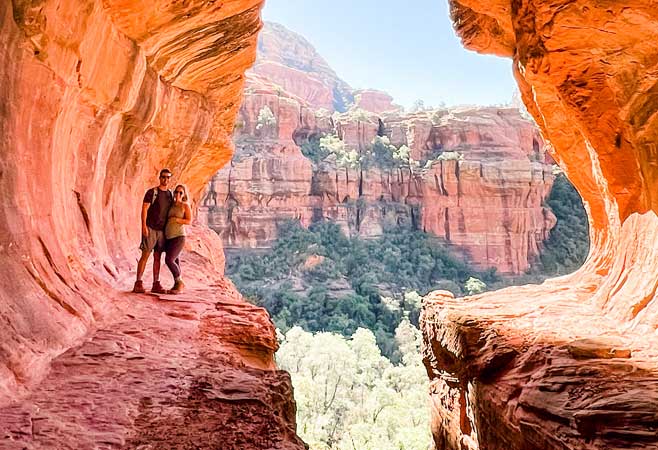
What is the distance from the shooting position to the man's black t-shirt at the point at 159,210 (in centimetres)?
487

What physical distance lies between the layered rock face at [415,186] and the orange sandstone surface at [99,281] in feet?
83.1

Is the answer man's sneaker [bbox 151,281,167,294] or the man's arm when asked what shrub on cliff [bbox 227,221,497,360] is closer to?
man's sneaker [bbox 151,281,167,294]

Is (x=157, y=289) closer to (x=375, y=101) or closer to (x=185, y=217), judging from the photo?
(x=185, y=217)

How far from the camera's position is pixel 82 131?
17.1 ft

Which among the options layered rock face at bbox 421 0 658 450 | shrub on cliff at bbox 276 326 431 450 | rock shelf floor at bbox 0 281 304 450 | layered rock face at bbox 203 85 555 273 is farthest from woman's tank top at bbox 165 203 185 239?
layered rock face at bbox 203 85 555 273

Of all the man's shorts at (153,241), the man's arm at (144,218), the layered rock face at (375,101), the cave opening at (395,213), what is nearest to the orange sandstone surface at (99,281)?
the man's shorts at (153,241)

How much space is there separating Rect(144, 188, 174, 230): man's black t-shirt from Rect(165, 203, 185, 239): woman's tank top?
0.05 m

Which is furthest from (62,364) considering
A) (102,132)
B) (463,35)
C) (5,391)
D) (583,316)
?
(463,35)

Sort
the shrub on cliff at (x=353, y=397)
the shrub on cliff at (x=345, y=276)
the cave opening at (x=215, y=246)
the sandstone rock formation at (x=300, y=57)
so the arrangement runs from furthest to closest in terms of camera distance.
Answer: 1. the sandstone rock formation at (x=300, y=57)
2. the shrub on cliff at (x=345, y=276)
3. the shrub on cliff at (x=353, y=397)
4. the cave opening at (x=215, y=246)

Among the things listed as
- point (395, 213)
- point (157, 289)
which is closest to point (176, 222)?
point (157, 289)

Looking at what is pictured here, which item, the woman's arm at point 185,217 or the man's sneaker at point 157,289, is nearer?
the woman's arm at point 185,217

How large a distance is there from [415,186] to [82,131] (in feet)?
104

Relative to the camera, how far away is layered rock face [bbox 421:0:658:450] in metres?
3.58

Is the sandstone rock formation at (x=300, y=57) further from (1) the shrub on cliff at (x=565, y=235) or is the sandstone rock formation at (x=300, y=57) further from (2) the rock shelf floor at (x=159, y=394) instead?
(2) the rock shelf floor at (x=159, y=394)
